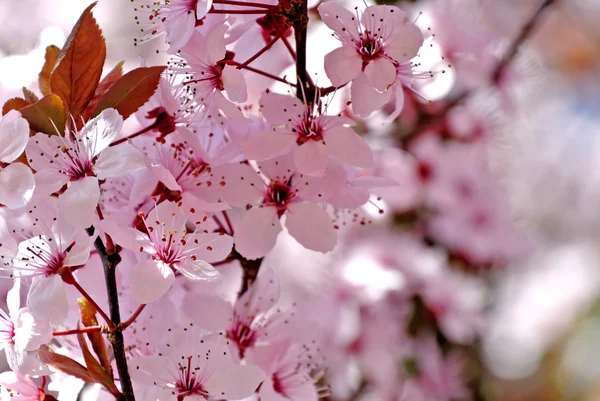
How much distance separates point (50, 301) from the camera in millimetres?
485

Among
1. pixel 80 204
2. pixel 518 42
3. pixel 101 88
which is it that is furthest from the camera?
pixel 518 42

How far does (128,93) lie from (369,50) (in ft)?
0.60

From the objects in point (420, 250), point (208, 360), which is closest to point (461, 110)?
point (420, 250)

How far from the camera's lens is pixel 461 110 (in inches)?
51.3

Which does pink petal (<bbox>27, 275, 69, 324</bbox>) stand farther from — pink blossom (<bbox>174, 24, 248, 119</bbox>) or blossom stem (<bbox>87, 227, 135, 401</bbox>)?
pink blossom (<bbox>174, 24, 248, 119</bbox>)

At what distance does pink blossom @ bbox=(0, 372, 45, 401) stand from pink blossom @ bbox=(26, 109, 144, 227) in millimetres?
148

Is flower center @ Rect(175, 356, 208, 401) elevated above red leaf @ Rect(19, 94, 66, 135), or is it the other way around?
red leaf @ Rect(19, 94, 66, 135)

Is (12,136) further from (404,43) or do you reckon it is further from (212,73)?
(404,43)

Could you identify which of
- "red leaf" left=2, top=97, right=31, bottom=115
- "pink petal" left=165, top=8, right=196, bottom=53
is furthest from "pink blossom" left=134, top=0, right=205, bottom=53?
"red leaf" left=2, top=97, right=31, bottom=115

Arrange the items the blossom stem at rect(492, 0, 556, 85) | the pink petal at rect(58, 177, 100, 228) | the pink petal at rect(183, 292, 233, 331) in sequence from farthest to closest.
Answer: the blossom stem at rect(492, 0, 556, 85), the pink petal at rect(183, 292, 233, 331), the pink petal at rect(58, 177, 100, 228)

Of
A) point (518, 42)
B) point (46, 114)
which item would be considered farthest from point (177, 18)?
point (518, 42)

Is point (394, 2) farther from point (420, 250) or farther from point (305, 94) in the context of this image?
point (305, 94)

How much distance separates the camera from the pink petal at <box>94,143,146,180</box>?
477 millimetres

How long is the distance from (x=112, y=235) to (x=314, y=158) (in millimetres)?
157
